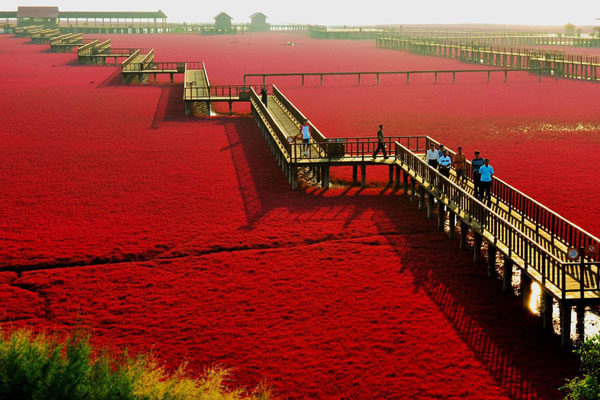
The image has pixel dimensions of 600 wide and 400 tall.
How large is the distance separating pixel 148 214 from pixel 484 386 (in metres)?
12.9

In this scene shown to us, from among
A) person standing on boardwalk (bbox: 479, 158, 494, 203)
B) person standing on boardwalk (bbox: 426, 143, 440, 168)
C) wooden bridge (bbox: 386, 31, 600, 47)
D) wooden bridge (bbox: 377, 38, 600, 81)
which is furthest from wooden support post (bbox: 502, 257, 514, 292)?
wooden bridge (bbox: 386, 31, 600, 47)

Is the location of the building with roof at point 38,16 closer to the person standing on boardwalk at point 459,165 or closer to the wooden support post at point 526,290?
the person standing on boardwalk at point 459,165

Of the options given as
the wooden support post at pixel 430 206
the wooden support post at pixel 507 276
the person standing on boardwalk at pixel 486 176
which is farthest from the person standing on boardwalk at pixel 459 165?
the wooden support post at pixel 507 276

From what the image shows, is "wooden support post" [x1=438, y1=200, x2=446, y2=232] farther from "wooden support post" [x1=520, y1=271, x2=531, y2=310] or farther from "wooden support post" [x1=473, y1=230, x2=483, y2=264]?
"wooden support post" [x1=520, y1=271, x2=531, y2=310]

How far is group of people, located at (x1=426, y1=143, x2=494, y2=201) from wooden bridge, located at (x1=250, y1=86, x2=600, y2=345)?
32cm

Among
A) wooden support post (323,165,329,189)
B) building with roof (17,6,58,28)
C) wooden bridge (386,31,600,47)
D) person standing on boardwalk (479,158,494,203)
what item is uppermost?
building with roof (17,6,58,28)

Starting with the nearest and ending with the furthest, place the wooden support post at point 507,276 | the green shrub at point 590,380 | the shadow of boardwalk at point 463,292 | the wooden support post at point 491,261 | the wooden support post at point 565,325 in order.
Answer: the green shrub at point 590,380 < the shadow of boardwalk at point 463,292 < the wooden support post at point 565,325 < the wooden support post at point 507,276 < the wooden support post at point 491,261

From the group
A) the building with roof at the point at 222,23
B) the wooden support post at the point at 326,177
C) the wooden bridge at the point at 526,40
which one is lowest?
the wooden support post at the point at 326,177

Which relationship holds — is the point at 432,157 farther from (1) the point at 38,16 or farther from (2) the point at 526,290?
(1) the point at 38,16

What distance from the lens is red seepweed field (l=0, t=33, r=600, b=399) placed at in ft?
43.8

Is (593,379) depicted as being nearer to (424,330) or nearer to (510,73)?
(424,330)

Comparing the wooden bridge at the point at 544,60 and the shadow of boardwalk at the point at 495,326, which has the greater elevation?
the wooden bridge at the point at 544,60

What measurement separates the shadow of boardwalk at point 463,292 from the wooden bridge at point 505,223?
43 cm

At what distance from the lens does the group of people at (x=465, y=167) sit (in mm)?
19922
